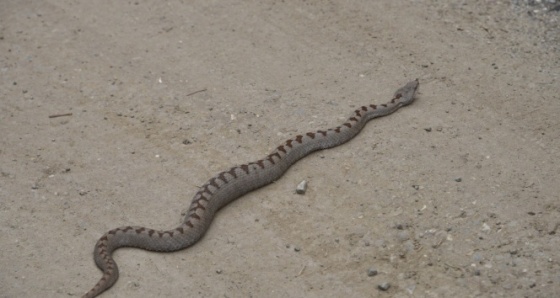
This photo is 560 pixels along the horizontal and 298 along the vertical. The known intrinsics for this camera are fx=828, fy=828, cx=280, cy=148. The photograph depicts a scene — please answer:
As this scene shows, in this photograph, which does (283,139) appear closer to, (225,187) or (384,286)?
(225,187)

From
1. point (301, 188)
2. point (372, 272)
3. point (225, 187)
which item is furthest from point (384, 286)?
point (225, 187)

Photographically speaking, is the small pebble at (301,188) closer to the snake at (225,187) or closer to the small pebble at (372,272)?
the snake at (225,187)

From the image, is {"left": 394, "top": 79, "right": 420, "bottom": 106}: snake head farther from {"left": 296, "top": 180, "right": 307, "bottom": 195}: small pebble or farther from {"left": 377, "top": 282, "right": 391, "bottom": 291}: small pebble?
{"left": 377, "top": 282, "right": 391, "bottom": 291}: small pebble

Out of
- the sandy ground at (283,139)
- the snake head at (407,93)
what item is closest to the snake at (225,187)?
the snake head at (407,93)

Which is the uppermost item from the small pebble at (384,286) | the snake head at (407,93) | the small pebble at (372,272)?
the snake head at (407,93)

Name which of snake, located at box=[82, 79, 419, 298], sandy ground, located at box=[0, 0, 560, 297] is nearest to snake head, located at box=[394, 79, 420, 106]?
snake, located at box=[82, 79, 419, 298]

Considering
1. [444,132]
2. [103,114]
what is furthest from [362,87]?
[103,114]
